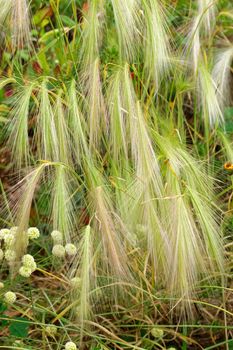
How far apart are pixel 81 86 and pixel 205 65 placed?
49cm

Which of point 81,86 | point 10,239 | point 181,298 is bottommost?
point 181,298

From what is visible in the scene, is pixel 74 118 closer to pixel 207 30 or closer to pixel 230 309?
pixel 230 309

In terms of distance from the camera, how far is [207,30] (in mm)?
2346

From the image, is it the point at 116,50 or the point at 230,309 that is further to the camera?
the point at 116,50

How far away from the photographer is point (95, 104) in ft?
5.58

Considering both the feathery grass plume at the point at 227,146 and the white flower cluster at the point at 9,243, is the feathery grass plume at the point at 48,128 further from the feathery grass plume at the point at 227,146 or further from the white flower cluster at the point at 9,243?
the feathery grass plume at the point at 227,146

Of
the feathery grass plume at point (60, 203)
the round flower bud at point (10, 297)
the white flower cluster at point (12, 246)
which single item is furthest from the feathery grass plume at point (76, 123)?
the round flower bud at point (10, 297)

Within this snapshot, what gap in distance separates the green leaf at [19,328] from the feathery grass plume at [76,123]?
1.28 feet

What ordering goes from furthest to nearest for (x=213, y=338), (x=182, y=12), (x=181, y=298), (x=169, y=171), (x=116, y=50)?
(x=182, y=12)
(x=116, y=50)
(x=213, y=338)
(x=169, y=171)
(x=181, y=298)

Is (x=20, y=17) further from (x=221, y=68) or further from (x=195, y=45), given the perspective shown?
(x=221, y=68)

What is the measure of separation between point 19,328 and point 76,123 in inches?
19.3

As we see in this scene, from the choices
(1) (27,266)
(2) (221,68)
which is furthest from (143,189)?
(2) (221,68)

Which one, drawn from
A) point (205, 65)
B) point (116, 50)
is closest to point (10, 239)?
point (116, 50)

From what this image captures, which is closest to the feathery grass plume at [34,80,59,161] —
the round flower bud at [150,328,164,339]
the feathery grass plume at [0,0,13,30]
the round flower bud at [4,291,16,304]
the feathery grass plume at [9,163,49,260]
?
the feathery grass plume at [9,163,49,260]
